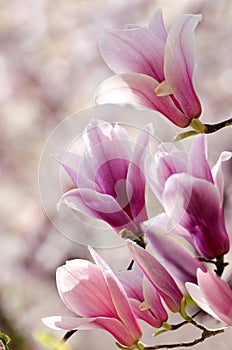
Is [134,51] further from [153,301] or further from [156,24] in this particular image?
[153,301]

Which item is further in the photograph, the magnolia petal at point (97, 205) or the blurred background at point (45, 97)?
the blurred background at point (45, 97)

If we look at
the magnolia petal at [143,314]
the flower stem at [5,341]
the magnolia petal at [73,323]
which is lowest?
the magnolia petal at [143,314]

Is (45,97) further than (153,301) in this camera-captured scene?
Yes

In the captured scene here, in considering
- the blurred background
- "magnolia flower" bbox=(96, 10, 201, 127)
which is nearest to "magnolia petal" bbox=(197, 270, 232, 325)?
"magnolia flower" bbox=(96, 10, 201, 127)

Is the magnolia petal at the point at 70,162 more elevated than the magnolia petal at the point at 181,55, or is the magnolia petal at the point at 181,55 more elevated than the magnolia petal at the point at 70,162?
the magnolia petal at the point at 181,55

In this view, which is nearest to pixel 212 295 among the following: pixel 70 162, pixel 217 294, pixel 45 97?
pixel 217 294

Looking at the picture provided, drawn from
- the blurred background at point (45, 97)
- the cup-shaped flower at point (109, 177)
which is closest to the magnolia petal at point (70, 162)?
the cup-shaped flower at point (109, 177)

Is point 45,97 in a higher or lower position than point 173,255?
lower

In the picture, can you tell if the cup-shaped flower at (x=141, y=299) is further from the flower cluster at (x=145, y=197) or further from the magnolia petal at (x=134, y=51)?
the magnolia petal at (x=134, y=51)
